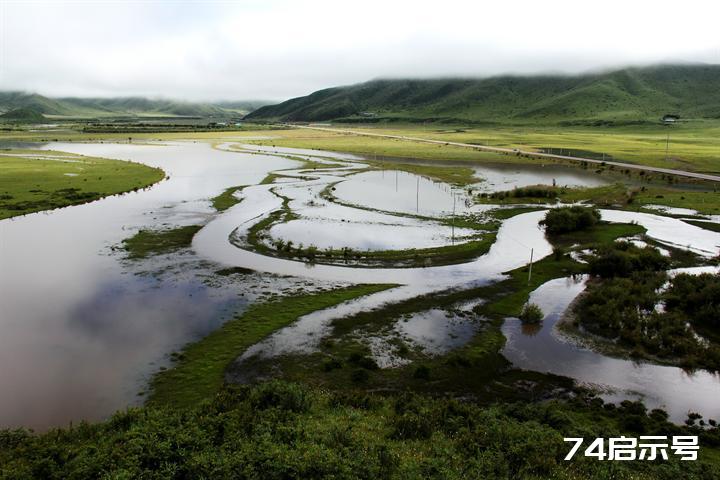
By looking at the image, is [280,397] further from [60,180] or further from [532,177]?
[532,177]

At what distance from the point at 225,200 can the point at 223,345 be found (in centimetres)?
5331

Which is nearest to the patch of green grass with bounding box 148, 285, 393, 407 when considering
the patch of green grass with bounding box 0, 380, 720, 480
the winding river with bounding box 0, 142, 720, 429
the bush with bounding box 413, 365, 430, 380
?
the winding river with bounding box 0, 142, 720, 429

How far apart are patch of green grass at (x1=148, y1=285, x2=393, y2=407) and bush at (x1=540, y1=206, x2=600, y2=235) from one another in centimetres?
3117

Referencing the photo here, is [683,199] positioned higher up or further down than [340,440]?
higher up

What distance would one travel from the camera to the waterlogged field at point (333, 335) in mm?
20828

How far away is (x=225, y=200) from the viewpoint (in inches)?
3169

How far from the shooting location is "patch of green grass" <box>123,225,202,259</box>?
2017 inches

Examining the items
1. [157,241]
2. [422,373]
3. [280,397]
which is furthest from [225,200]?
[280,397]

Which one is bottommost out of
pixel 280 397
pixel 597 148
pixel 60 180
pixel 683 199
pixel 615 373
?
pixel 615 373

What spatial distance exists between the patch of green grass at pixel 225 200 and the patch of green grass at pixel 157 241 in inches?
540

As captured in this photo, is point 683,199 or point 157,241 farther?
point 683,199

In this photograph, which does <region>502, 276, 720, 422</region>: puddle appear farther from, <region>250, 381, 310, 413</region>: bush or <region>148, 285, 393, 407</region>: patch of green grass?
<region>250, 381, 310, 413</region>: bush

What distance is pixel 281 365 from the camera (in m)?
29.0

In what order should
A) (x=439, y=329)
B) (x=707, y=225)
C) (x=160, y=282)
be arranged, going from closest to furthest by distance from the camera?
(x=439, y=329)
(x=160, y=282)
(x=707, y=225)
